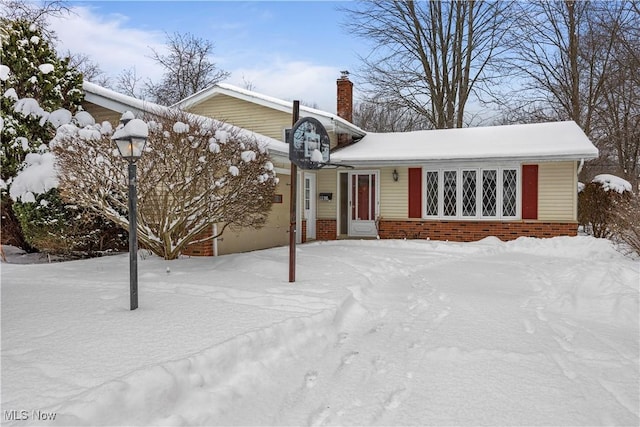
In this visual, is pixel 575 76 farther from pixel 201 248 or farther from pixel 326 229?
pixel 201 248

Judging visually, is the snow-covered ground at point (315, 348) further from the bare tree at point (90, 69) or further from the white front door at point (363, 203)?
the bare tree at point (90, 69)

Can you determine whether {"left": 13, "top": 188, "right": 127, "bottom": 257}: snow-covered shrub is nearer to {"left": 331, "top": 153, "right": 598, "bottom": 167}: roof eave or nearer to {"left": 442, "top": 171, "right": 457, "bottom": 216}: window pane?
{"left": 331, "top": 153, "right": 598, "bottom": 167}: roof eave

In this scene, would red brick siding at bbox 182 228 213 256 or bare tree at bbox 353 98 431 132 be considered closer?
red brick siding at bbox 182 228 213 256

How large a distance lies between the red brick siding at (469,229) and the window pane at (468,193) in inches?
13.6

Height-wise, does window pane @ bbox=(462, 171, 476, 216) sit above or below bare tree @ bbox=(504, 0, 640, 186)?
below

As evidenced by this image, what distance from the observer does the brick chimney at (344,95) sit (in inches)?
663

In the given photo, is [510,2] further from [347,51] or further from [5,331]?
[5,331]

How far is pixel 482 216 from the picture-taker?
41.0 ft

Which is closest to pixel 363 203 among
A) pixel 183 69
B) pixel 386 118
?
pixel 386 118

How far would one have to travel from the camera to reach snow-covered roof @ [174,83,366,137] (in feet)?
45.4

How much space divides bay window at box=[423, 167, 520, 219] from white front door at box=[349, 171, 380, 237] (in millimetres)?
1568

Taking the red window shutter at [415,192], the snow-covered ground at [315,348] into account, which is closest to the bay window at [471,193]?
the red window shutter at [415,192]

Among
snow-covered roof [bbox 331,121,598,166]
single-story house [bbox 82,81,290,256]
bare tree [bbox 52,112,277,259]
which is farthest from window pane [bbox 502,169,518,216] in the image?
bare tree [bbox 52,112,277,259]

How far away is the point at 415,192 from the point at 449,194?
974mm
